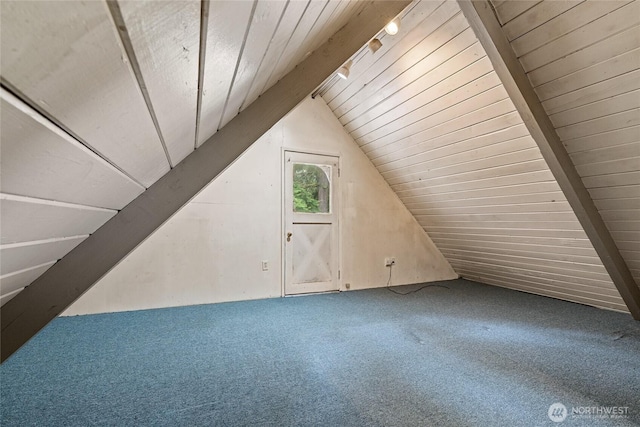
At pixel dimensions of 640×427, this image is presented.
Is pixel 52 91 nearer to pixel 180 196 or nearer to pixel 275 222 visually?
pixel 180 196

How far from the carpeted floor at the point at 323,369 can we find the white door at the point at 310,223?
30.8 inches

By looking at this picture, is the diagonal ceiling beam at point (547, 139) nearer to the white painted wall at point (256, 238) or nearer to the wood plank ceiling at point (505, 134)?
the wood plank ceiling at point (505, 134)

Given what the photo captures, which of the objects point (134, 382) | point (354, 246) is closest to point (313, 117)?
point (354, 246)

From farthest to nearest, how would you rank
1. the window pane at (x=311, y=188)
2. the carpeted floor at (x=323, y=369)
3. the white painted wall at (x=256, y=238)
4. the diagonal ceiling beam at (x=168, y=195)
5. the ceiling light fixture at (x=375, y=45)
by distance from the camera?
the window pane at (x=311, y=188)
the white painted wall at (x=256, y=238)
the ceiling light fixture at (x=375, y=45)
the carpeted floor at (x=323, y=369)
the diagonal ceiling beam at (x=168, y=195)

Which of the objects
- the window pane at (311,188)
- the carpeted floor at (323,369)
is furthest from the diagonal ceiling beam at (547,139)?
the window pane at (311,188)

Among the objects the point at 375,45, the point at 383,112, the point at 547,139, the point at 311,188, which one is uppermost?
the point at 375,45

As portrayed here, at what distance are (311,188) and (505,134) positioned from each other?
7.41 feet

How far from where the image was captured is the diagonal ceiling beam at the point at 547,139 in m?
1.89

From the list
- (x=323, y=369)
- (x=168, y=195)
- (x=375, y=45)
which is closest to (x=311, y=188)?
(x=375, y=45)

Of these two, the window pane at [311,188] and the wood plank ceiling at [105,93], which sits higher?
the window pane at [311,188]

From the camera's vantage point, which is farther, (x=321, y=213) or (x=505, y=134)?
(x=321, y=213)

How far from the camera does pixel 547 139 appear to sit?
2.15 metres

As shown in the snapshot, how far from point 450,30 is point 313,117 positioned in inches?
78.9

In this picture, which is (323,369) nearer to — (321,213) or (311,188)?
(321,213)
